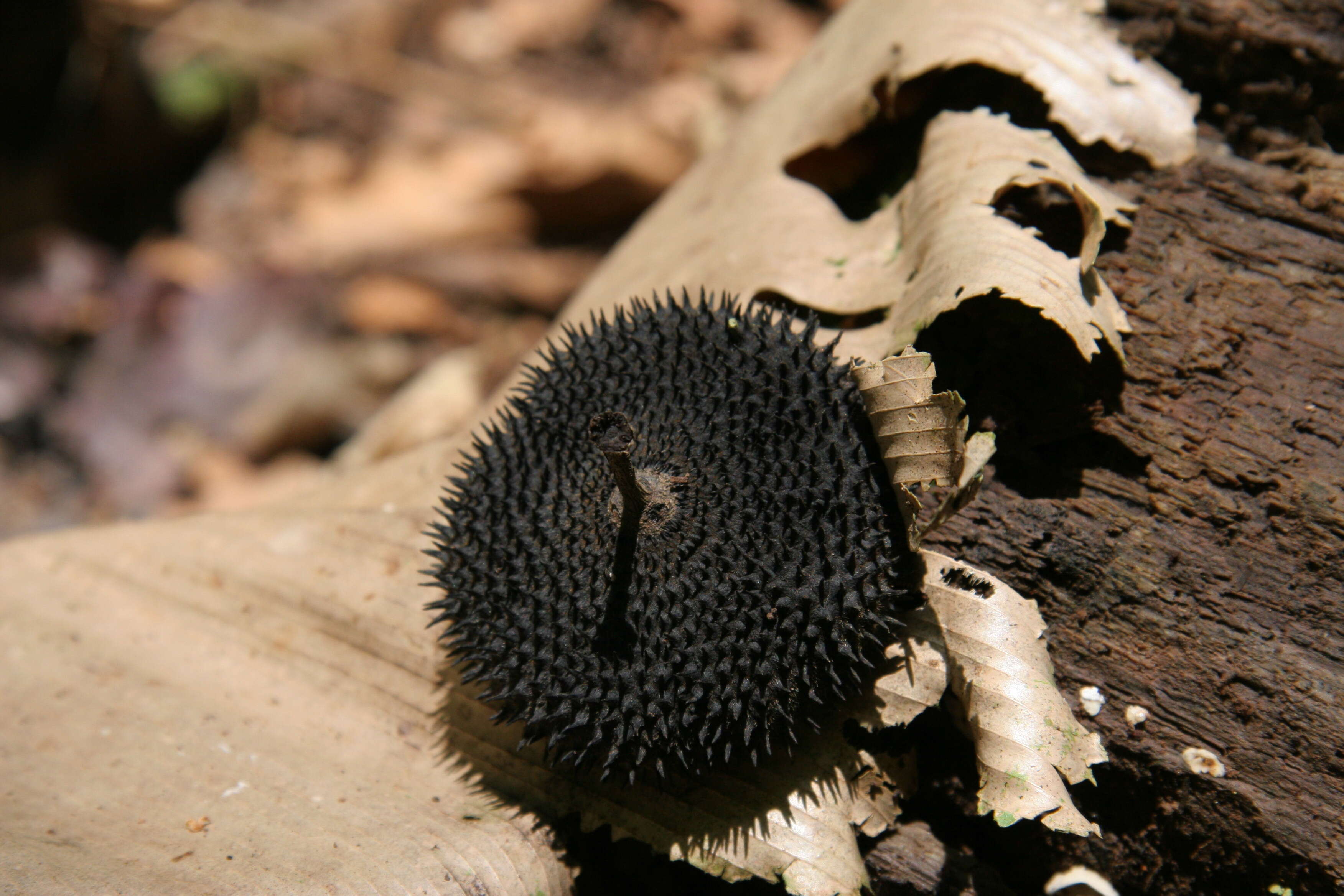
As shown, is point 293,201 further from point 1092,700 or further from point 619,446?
point 1092,700

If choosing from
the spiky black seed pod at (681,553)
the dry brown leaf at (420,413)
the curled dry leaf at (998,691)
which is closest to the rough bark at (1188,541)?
the curled dry leaf at (998,691)

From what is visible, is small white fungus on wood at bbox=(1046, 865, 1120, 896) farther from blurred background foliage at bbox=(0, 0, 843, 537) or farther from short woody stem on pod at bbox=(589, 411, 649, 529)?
blurred background foliage at bbox=(0, 0, 843, 537)

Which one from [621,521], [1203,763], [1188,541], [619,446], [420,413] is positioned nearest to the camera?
[619,446]

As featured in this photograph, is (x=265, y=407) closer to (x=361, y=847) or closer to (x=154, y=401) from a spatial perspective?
(x=154, y=401)

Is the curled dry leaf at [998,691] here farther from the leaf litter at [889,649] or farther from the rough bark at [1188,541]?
the rough bark at [1188,541]

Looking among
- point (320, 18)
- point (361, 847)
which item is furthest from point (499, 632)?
point (320, 18)

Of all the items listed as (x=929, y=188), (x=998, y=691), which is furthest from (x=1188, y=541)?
(x=929, y=188)
